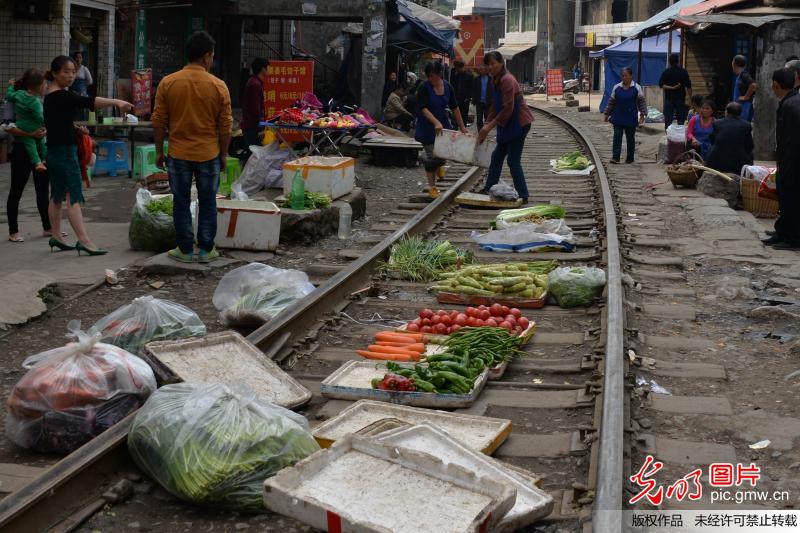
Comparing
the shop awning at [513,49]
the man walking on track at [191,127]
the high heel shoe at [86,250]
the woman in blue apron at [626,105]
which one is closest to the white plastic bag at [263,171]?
the high heel shoe at [86,250]

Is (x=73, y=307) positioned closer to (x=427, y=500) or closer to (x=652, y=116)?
(x=427, y=500)

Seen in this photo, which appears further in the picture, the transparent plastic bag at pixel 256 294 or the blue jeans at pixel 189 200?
the blue jeans at pixel 189 200

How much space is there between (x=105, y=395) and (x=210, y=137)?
4261 mm

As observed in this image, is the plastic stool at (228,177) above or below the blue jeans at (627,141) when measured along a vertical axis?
below

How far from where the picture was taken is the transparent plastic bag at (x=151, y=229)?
31.3 ft

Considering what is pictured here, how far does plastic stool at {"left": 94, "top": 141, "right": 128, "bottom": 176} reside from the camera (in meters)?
15.8

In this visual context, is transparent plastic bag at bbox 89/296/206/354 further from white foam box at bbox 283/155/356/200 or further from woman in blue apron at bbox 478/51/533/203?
woman in blue apron at bbox 478/51/533/203

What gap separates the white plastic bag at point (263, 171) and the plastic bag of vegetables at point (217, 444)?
926cm

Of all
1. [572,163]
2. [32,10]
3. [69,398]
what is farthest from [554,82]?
[69,398]

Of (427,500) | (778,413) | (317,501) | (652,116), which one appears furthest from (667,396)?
(652,116)

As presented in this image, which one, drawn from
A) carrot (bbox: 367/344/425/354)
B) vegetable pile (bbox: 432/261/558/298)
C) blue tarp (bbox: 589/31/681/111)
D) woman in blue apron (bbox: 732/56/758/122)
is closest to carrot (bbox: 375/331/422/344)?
carrot (bbox: 367/344/425/354)

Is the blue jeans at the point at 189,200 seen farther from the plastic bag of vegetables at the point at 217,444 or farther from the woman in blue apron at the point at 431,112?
the woman in blue apron at the point at 431,112

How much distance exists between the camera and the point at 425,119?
43.2 feet

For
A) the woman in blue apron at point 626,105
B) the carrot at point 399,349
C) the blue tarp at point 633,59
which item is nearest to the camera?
the carrot at point 399,349
